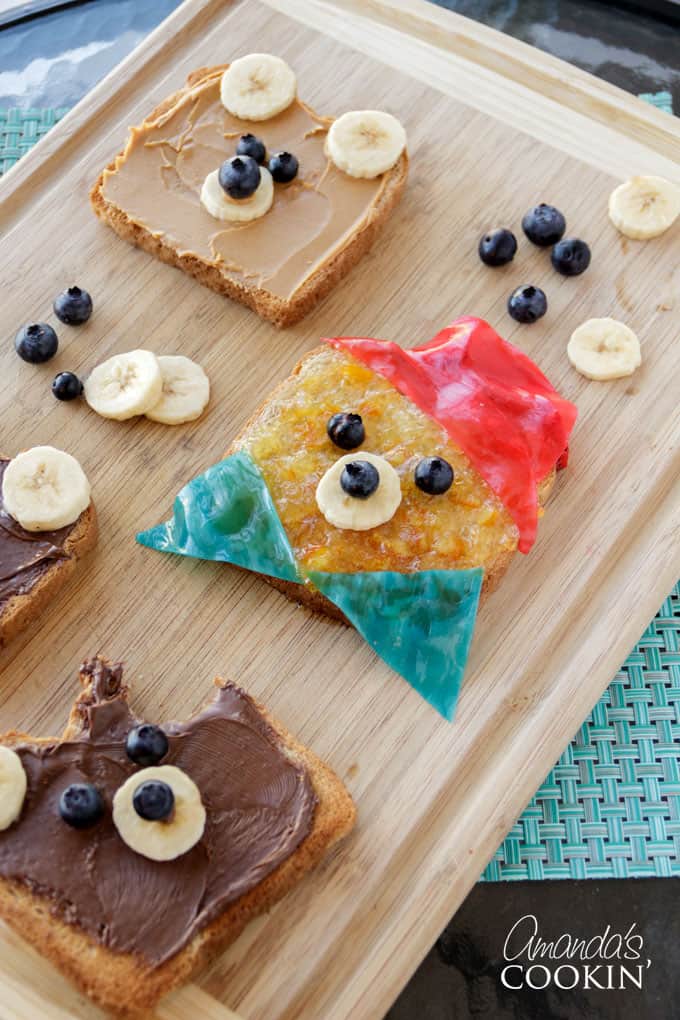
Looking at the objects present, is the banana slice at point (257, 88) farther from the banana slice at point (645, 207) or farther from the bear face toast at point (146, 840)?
the bear face toast at point (146, 840)

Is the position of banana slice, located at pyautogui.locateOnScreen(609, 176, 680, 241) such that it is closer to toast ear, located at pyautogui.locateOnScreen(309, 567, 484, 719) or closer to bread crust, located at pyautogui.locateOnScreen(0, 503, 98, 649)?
toast ear, located at pyautogui.locateOnScreen(309, 567, 484, 719)

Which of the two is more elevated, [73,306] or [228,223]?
[228,223]

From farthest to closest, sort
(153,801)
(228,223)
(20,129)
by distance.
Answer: (20,129) → (228,223) → (153,801)

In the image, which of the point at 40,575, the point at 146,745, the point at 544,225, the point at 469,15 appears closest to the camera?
the point at 146,745

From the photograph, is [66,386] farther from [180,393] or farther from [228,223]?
[228,223]

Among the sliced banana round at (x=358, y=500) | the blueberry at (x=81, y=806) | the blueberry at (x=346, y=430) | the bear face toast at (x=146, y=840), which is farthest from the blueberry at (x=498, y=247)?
the blueberry at (x=81, y=806)

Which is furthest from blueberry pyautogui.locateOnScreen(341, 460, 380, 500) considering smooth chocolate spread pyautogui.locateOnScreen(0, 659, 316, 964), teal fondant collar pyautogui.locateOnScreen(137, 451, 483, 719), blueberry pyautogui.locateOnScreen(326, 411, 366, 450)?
smooth chocolate spread pyautogui.locateOnScreen(0, 659, 316, 964)

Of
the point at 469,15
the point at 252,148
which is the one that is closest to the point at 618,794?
the point at 252,148
